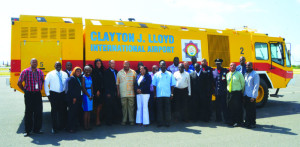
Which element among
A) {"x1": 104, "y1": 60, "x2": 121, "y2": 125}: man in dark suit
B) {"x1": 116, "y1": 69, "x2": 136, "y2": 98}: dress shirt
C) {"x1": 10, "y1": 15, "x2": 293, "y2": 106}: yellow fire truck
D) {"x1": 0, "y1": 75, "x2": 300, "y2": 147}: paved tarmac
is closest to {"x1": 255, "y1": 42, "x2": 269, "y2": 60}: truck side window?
{"x1": 10, "y1": 15, "x2": 293, "y2": 106}: yellow fire truck

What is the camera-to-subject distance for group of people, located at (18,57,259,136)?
18.1 feet

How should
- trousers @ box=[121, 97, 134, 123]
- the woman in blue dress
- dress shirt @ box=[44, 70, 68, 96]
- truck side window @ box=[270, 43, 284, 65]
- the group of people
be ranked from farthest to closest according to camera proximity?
1. truck side window @ box=[270, 43, 284, 65]
2. trousers @ box=[121, 97, 134, 123]
3. the woman in blue dress
4. the group of people
5. dress shirt @ box=[44, 70, 68, 96]

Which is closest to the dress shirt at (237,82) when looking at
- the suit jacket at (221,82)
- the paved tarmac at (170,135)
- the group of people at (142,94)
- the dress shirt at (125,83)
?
the group of people at (142,94)

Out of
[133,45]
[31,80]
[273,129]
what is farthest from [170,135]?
[31,80]

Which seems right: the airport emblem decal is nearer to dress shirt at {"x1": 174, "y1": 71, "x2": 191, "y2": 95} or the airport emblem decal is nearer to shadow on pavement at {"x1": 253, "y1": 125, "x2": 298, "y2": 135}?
dress shirt at {"x1": 174, "y1": 71, "x2": 191, "y2": 95}

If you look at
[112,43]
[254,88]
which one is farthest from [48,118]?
[254,88]

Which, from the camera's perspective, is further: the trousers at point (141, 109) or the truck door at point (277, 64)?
the truck door at point (277, 64)

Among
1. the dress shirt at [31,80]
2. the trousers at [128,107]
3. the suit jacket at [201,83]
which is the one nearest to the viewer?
the dress shirt at [31,80]

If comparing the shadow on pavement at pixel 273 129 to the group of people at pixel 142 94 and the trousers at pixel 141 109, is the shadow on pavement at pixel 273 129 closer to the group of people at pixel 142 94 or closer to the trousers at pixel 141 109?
the group of people at pixel 142 94

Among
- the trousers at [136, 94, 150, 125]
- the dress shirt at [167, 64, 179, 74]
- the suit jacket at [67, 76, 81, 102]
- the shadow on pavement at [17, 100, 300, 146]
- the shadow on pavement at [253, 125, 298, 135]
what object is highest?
the dress shirt at [167, 64, 179, 74]

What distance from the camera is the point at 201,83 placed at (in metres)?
6.55

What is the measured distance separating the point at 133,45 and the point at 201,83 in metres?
2.44

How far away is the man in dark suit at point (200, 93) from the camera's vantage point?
655cm

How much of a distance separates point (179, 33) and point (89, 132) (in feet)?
14.7
